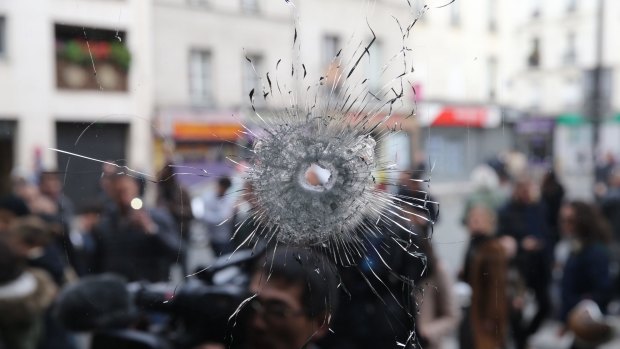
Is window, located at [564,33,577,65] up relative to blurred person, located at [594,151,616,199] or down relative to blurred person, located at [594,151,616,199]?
up

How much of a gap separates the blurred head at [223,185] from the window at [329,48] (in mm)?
229

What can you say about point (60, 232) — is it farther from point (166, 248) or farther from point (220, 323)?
point (220, 323)

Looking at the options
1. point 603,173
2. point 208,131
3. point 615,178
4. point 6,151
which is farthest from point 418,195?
point 603,173

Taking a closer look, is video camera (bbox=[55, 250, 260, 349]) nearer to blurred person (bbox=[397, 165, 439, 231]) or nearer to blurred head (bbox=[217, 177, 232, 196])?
blurred head (bbox=[217, 177, 232, 196])

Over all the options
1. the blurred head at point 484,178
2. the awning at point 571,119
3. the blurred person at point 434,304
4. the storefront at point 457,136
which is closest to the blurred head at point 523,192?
the blurred head at point 484,178

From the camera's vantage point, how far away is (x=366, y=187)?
2.76 feet

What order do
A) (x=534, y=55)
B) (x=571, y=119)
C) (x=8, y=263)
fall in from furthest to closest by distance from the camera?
(x=571, y=119)
(x=534, y=55)
(x=8, y=263)

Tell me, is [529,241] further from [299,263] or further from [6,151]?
[6,151]

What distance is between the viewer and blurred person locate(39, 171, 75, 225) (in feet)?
3.15

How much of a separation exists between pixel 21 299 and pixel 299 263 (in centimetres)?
66

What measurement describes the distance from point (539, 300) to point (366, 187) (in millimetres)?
954

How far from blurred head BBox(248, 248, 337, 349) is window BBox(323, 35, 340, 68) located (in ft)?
0.95

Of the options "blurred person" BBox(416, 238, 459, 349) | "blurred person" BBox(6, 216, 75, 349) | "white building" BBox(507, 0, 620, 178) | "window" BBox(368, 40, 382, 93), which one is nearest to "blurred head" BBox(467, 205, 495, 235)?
"blurred person" BBox(416, 238, 459, 349)

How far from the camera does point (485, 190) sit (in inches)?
49.8
